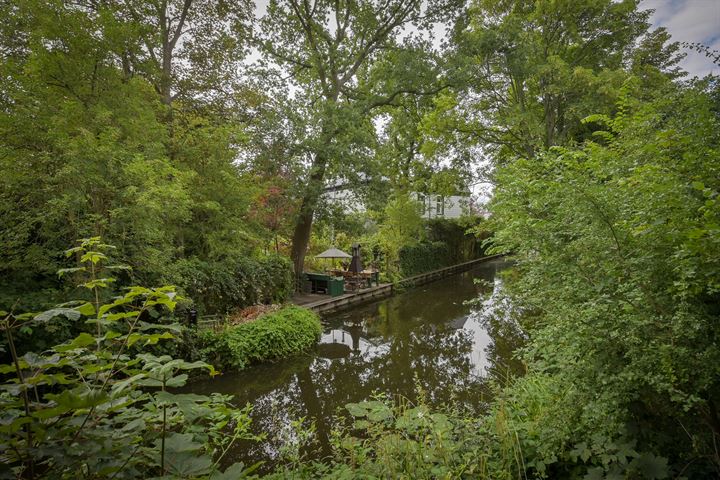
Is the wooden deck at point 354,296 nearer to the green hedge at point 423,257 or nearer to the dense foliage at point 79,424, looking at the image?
the green hedge at point 423,257

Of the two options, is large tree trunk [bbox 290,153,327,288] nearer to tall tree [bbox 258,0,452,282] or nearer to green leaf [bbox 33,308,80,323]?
tall tree [bbox 258,0,452,282]

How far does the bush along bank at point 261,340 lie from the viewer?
265 inches

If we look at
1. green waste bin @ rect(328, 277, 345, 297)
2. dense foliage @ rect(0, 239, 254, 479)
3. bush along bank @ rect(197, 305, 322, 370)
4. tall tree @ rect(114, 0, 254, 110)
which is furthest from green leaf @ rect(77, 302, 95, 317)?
green waste bin @ rect(328, 277, 345, 297)

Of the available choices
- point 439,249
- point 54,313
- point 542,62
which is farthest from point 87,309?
point 439,249

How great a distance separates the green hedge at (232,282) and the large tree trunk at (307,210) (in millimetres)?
2008

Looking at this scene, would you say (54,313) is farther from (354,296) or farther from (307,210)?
(354,296)

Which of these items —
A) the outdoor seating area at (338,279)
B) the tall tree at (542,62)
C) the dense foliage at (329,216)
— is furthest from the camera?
the outdoor seating area at (338,279)

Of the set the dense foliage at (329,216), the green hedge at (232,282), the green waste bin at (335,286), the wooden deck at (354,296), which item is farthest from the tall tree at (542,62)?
the green hedge at (232,282)

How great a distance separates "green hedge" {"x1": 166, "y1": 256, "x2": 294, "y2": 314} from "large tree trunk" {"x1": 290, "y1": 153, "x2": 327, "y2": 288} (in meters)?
2.01

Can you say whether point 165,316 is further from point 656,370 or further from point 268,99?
point 268,99

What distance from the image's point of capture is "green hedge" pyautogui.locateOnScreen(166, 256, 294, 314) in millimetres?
7384

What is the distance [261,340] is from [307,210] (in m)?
5.60

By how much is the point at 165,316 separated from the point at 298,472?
4.59 m

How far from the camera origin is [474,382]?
6.28 meters
